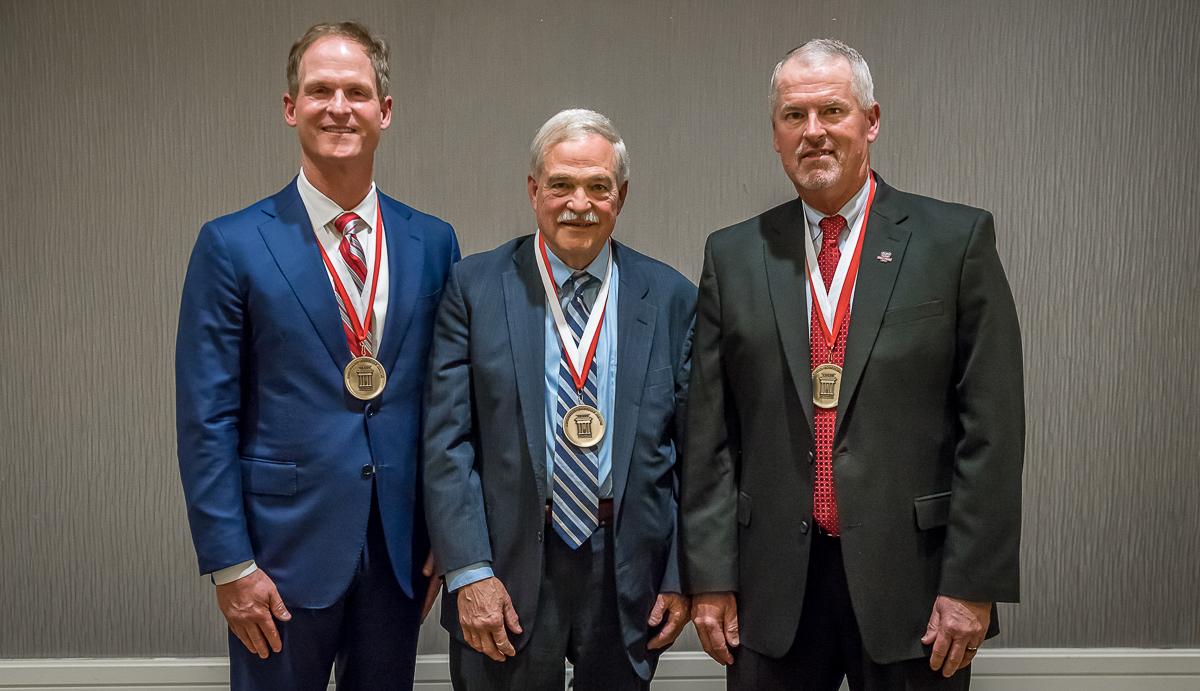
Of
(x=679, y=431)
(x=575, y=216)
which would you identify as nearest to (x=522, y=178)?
(x=575, y=216)

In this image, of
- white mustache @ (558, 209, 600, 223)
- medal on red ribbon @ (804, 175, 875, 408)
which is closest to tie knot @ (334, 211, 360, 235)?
white mustache @ (558, 209, 600, 223)

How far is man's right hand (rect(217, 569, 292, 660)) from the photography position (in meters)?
1.89

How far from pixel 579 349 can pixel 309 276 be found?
26.6 inches

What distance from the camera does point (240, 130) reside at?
2.95 meters

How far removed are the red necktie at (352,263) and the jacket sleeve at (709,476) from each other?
0.81m

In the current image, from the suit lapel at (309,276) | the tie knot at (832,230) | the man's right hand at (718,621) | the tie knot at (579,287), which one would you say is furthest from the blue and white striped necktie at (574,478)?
the tie knot at (832,230)

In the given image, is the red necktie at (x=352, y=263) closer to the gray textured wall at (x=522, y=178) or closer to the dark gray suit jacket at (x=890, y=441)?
the dark gray suit jacket at (x=890, y=441)

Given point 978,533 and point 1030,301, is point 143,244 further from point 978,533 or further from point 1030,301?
point 1030,301

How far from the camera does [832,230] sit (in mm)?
1908

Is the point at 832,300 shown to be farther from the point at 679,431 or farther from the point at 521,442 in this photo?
the point at 521,442

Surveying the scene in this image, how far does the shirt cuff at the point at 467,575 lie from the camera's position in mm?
1839

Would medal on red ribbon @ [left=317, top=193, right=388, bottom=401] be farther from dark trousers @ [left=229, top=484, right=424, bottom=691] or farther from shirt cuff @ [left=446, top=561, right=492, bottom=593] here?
shirt cuff @ [left=446, top=561, right=492, bottom=593]

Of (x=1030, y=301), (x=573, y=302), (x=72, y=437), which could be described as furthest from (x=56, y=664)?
(x=1030, y=301)

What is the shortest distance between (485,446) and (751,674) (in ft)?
2.71
